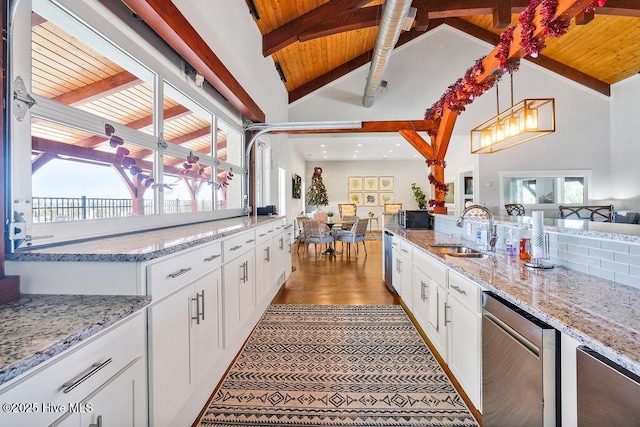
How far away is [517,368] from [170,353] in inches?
56.5

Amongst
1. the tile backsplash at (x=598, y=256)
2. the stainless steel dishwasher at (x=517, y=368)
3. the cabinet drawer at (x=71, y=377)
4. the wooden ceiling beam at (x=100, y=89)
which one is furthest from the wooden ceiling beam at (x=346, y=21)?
the cabinet drawer at (x=71, y=377)

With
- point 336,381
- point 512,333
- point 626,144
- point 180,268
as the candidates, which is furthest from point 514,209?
point 180,268

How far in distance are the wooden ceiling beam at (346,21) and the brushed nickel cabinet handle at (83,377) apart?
482 centimetres

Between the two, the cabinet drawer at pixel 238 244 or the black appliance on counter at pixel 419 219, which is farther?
the black appliance on counter at pixel 419 219

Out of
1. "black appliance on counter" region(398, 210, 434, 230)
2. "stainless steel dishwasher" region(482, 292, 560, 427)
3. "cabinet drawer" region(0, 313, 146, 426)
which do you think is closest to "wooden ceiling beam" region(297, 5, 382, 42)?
"black appliance on counter" region(398, 210, 434, 230)

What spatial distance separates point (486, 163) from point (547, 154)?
1.43m

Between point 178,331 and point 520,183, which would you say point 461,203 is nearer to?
point 520,183

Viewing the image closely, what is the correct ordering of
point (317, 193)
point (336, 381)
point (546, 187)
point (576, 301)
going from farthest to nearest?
1. point (317, 193)
2. point (546, 187)
3. point (336, 381)
4. point (576, 301)

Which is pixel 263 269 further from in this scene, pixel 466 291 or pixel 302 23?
pixel 302 23

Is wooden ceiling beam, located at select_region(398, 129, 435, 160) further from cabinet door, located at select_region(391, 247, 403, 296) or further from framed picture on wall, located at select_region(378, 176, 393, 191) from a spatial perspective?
framed picture on wall, located at select_region(378, 176, 393, 191)

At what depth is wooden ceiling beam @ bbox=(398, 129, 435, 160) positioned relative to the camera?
519 cm

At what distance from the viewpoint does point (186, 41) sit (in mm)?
2168

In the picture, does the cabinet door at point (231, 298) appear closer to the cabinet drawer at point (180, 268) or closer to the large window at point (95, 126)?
the cabinet drawer at point (180, 268)

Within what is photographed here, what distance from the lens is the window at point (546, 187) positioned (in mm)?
6945
